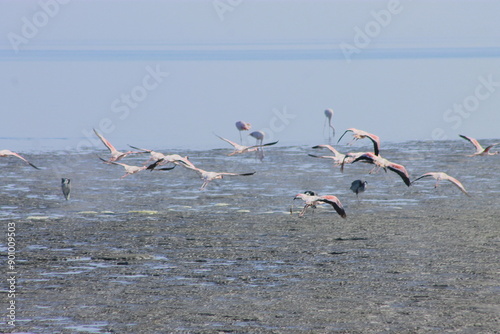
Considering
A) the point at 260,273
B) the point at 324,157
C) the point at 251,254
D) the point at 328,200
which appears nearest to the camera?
the point at 260,273

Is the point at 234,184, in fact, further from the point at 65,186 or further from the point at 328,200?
the point at 328,200

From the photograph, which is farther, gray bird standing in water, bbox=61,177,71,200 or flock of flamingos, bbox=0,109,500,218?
gray bird standing in water, bbox=61,177,71,200

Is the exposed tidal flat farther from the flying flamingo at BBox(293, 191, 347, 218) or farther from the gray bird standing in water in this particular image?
the flying flamingo at BBox(293, 191, 347, 218)

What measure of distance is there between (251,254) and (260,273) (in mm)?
1169

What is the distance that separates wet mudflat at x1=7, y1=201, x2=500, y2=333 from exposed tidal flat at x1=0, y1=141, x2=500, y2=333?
0.03 m

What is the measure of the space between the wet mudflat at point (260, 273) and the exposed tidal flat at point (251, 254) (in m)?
0.03

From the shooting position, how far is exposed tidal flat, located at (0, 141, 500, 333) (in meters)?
9.22

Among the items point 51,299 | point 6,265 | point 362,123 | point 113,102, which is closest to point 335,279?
point 51,299

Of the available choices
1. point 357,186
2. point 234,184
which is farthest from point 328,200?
point 234,184

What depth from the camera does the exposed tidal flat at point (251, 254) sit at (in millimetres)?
9219

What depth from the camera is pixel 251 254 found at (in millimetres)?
12336

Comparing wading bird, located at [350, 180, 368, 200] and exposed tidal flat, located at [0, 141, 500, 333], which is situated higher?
wading bird, located at [350, 180, 368, 200]

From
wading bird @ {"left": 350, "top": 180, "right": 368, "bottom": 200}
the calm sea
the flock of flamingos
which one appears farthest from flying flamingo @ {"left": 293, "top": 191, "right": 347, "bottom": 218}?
wading bird @ {"left": 350, "top": 180, "right": 368, "bottom": 200}

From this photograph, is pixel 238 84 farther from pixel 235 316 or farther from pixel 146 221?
pixel 235 316
